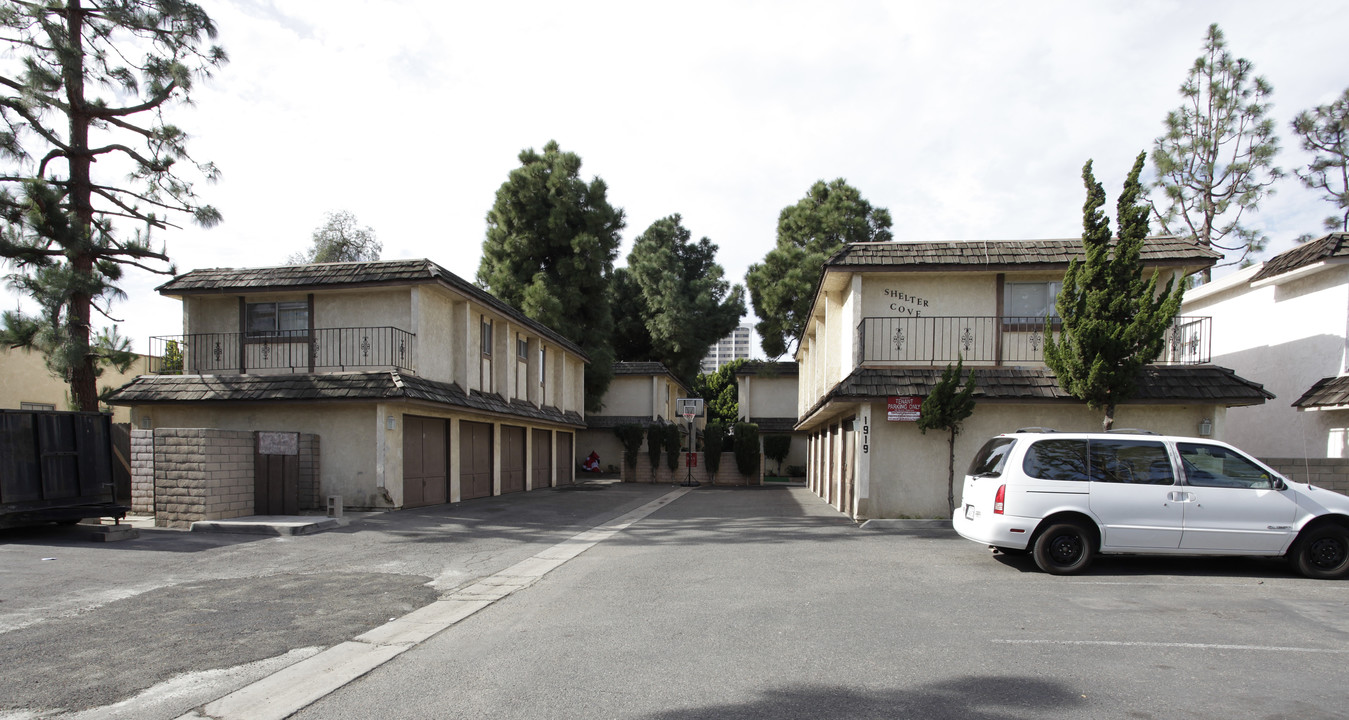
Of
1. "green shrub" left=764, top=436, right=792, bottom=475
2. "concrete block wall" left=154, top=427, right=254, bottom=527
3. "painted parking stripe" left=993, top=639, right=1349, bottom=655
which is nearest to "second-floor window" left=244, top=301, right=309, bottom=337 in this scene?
"concrete block wall" left=154, top=427, right=254, bottom=527

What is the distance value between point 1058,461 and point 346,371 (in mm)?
14184

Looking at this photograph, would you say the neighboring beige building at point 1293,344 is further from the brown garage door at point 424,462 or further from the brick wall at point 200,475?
the brick wall at point 200,475

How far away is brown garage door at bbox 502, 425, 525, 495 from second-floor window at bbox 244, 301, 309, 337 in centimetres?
714

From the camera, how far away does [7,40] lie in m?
14.5

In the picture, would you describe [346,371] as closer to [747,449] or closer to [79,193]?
[79,193]

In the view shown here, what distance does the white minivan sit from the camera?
28.6 ft

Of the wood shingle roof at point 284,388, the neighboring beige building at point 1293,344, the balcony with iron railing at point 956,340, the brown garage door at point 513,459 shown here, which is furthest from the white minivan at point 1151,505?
the brown garage door at point 513,459

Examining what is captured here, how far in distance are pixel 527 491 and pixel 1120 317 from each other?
17769 millimetres

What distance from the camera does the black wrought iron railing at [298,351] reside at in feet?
54.7

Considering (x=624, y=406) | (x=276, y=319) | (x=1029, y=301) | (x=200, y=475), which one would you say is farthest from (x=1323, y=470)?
(x=624, y=406)

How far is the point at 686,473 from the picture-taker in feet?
100

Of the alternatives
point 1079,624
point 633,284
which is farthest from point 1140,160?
point 633,284

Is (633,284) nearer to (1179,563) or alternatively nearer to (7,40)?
(7,40)

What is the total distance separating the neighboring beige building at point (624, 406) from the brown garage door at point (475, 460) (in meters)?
15.3
